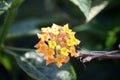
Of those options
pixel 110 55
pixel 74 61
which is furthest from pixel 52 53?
pixel 74 61

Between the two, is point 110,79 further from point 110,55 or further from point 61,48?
point 61,48

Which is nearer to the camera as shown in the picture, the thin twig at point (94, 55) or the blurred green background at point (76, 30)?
the thin twig at point (94, 55)

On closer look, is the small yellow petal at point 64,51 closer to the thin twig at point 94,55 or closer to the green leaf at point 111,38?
the thin twig at point 94,55

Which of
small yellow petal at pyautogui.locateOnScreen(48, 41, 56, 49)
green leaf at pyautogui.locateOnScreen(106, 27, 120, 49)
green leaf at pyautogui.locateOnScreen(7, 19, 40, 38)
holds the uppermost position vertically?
green leaf at pyautogui.locateOnScreen(7, 19, 40, 38)

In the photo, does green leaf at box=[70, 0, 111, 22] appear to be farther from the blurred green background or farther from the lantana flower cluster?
the lantana flower cluster

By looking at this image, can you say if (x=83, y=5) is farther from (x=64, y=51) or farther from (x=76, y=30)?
(x=76, y=30)

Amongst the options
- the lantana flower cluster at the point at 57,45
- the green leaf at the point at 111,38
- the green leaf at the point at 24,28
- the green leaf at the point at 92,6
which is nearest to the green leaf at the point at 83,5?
the green leaf at the point at 92,6

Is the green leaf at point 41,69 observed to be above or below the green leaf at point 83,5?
below

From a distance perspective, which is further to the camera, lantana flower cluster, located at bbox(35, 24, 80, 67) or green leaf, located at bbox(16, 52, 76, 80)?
green leaf, located at bbox(16, 52, 76, 80)

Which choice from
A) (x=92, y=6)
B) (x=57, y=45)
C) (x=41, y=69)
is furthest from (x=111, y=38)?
(x=57, y=45)

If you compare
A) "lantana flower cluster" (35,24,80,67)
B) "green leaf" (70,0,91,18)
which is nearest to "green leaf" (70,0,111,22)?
"green leaf" (70,0,91,18)
